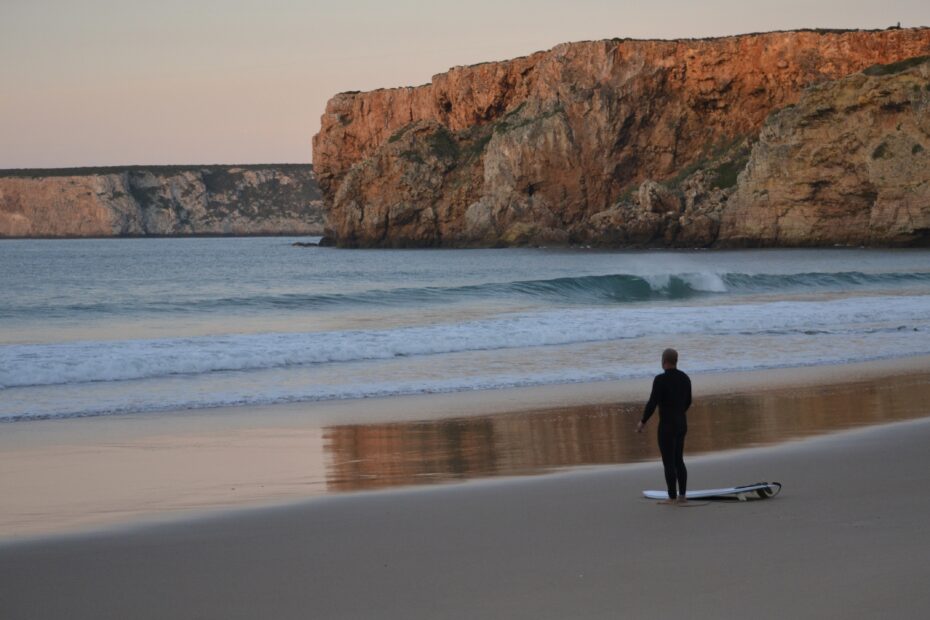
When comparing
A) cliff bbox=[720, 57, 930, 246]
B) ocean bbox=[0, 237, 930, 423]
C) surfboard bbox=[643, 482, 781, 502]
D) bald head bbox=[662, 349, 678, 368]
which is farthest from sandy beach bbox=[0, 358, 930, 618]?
cliff bbox=[720, 57, 930, 246]

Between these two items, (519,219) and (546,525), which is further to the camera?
(519,219)

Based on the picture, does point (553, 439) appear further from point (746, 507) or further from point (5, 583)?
point (5, 583)

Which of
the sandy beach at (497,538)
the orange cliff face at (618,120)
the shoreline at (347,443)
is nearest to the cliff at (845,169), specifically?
the orange cliff face at (618,120)

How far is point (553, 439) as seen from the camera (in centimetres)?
1058

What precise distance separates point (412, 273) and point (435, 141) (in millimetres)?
54557

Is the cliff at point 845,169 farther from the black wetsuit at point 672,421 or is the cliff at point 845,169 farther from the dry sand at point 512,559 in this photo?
the dry sand at point 512,559

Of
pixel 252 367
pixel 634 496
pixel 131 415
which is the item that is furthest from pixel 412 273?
pixel 634 496

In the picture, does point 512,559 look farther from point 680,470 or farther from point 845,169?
point 845,169

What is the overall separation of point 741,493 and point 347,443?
166 inches

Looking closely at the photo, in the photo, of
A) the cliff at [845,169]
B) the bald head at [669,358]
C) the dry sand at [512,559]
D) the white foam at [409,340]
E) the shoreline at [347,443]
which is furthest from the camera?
the cliff at [845,169]

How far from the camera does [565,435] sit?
10789 mm

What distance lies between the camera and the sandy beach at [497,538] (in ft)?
17.2

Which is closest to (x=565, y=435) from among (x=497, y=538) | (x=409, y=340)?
(x=497, y=538)

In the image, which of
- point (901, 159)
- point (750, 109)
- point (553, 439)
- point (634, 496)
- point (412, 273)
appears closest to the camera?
point (634, 496)
